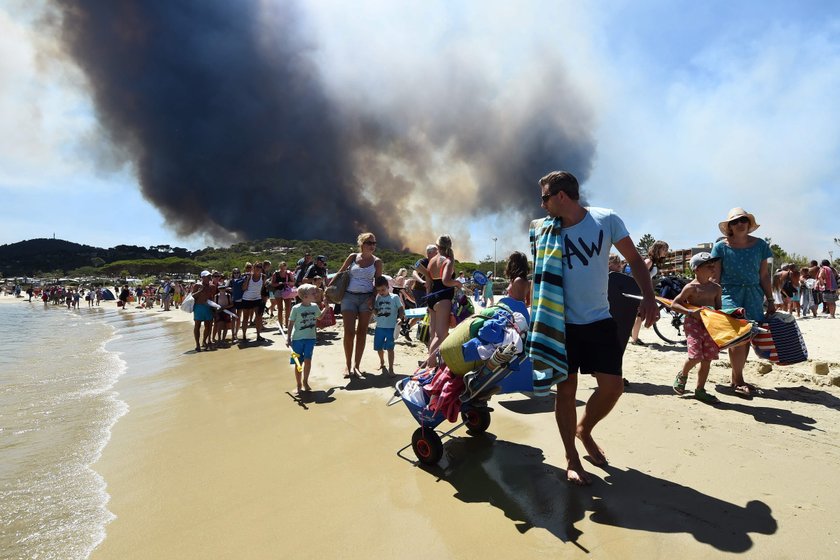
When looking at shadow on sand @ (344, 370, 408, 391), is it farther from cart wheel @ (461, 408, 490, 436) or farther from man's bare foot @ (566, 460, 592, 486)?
man's bare foot @ (566, 460, 592, 486)

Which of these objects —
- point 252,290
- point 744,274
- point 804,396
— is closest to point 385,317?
point 744,274

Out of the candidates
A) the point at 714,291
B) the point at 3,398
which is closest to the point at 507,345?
the point at 714,291

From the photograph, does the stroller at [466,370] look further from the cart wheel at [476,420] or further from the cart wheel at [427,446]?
the cart wheel at [476,420]

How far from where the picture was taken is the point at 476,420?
3602 millimetres

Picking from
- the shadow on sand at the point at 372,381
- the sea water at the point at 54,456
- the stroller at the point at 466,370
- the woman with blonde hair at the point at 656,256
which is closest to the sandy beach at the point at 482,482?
the sea water at the point at 54,456

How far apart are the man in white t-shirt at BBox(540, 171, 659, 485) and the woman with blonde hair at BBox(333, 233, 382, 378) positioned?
3475 mm

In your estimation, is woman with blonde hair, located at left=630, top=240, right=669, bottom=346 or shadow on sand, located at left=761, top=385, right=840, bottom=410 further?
woman with blonde hair, located at left=630, top=240, right=669, bottom=346

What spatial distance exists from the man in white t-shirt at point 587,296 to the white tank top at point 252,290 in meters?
8.77

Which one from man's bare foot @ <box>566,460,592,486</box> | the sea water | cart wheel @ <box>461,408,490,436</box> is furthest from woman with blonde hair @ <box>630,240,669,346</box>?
the sea water

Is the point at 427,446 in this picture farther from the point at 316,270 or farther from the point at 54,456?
the point at 316,270

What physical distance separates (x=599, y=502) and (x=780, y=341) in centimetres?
324

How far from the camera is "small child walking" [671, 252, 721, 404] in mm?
4266

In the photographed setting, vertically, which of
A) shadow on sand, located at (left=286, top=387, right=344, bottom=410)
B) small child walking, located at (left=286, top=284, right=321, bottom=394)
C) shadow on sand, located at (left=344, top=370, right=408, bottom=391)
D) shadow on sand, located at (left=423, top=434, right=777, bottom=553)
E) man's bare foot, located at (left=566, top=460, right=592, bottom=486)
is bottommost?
shadow on sand, located at (left=286, top=387, right=344, bottom=410)

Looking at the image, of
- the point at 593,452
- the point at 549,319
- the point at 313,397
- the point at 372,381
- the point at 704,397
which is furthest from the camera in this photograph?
the point at 372,381
